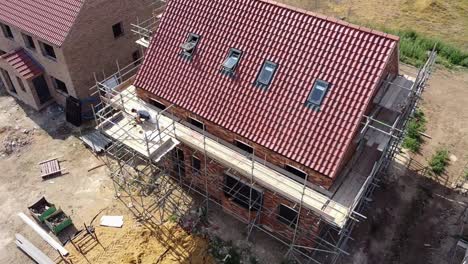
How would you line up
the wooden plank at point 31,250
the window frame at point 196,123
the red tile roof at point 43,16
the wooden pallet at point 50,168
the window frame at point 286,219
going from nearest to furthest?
the window frame at point 286,219 → the wooden plank at point 31,250 → the window frame at point 196,123 → the wooden pallet at point 50,168 → the red tile roof at point 43,16

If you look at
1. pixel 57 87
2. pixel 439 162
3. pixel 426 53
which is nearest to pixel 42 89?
pixel 57 87

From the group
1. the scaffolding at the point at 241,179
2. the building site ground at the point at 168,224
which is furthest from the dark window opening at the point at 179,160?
the building site ground at the point at 168,224

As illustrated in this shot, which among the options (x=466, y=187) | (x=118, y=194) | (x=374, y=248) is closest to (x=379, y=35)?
(x=374, y=248)

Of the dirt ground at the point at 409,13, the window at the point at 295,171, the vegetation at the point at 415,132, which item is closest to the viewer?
the window at the point at 295,171

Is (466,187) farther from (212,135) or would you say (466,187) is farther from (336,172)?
(212,135)

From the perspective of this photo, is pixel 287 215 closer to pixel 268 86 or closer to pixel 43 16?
pixel 268 86

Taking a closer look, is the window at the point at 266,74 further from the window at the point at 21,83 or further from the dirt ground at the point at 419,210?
the window at the point at 21,83
